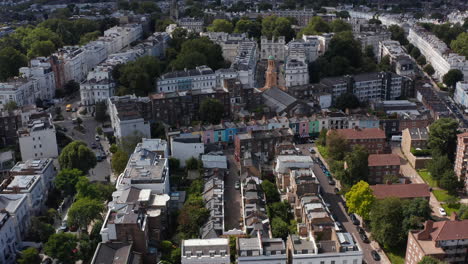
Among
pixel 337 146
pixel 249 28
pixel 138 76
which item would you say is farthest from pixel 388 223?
pixel 249 28

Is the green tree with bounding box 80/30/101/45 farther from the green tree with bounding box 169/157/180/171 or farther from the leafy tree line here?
the green tree with bounding box 169/157/180/171

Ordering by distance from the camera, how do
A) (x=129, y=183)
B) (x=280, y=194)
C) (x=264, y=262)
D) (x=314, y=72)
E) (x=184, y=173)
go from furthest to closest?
(x=314, y=72) → (x=184, y=173) → (x=280, y=194) → (x=129, y=183) → (x=264, y=262)

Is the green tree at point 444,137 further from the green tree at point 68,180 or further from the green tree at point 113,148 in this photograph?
the green tree at point 68,180

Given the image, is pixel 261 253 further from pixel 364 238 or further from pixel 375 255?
pixel 364 238

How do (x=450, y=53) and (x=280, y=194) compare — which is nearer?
(x=280, y=194)

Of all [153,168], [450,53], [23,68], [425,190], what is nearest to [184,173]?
[153,168]

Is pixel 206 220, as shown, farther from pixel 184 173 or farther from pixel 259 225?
pixel 184 173
